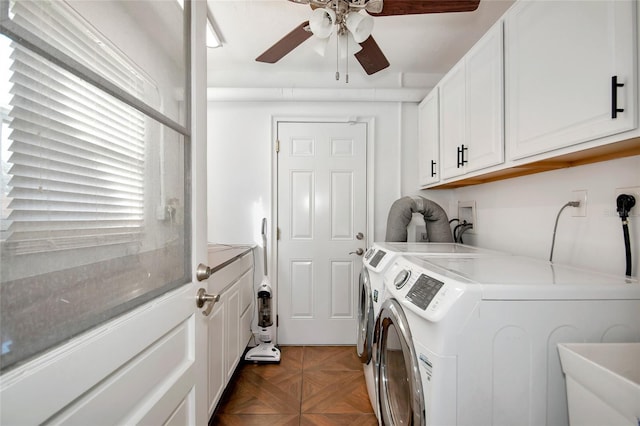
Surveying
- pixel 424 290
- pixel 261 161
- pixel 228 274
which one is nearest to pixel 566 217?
pixel 424 290

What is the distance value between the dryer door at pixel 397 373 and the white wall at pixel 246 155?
50.9 inches

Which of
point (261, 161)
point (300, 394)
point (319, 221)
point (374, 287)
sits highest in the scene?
point (261, 161)

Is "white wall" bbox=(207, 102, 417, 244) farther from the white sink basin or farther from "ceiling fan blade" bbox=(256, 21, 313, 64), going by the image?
the white sink basin

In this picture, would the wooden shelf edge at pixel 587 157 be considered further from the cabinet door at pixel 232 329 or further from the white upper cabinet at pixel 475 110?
the cabinet door at pixel 232 329

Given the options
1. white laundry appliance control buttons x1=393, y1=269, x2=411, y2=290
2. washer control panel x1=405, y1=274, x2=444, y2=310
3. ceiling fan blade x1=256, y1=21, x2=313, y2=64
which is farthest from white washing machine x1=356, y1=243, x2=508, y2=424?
ceiling fan blade x1=256, y1=21, x2=313, y2=64

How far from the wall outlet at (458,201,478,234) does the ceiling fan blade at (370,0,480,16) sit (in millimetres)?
1369

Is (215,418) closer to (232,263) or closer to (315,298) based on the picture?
(232,263)

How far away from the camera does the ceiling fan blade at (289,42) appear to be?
1479 millimetres

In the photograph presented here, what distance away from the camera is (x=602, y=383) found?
0.62 meters

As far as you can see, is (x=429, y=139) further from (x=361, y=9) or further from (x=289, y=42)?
(x=289, y=42)

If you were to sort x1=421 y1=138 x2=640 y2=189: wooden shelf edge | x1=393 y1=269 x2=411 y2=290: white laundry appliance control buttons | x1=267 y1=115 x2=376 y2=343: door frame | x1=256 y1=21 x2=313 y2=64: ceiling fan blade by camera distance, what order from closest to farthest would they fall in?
1. x1=421 y1=138 x2=640 y2=189: wooden shelf edge
2. x1=393 y1=269 x2=411 y2=290: white laundry appliance control buttons
3. x1=256 y1=21 x2=313 y2=64: ceiling fan blade
4. x1=267 y1=115 x2=376 y2=343: door frame

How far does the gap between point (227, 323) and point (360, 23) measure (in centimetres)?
185

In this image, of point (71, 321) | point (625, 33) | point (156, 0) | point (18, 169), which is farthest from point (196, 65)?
point (625, 33)

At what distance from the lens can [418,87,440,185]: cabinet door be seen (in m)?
2.06
